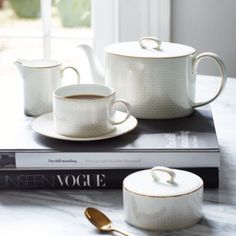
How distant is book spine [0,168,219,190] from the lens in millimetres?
1048

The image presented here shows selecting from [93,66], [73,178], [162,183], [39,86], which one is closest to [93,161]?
[73,178]

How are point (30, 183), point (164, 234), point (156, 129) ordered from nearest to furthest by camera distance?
point (164, 234) < point (30, 183) < point (156, 129)

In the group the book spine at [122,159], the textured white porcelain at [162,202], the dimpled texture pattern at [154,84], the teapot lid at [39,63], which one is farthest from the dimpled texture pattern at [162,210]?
the teapot lid at [39,63]

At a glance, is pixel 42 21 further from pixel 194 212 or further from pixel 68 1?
pixel 194 212

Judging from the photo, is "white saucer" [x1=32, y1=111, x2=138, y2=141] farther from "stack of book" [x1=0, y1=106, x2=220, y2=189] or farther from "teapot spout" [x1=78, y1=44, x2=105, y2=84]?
"teapot spout" [x1=78, y1=44, x2=105, y2=84]

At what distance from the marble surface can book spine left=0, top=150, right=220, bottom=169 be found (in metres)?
0.04

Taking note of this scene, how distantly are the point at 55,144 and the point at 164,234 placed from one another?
26 centimetres

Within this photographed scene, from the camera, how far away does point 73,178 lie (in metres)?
1.05

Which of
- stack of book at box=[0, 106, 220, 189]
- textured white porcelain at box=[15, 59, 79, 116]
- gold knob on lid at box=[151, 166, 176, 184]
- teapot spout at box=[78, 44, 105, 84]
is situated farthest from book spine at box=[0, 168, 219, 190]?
teapot spout at box=[78, 44, 105, 84]

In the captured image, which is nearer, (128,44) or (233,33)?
(128,44)

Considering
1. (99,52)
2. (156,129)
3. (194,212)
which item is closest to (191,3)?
(99,52)

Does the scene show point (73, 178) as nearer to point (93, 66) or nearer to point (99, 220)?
point (99, 220)

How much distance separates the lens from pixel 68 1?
83.0 inches

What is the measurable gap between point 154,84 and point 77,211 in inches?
11.8
